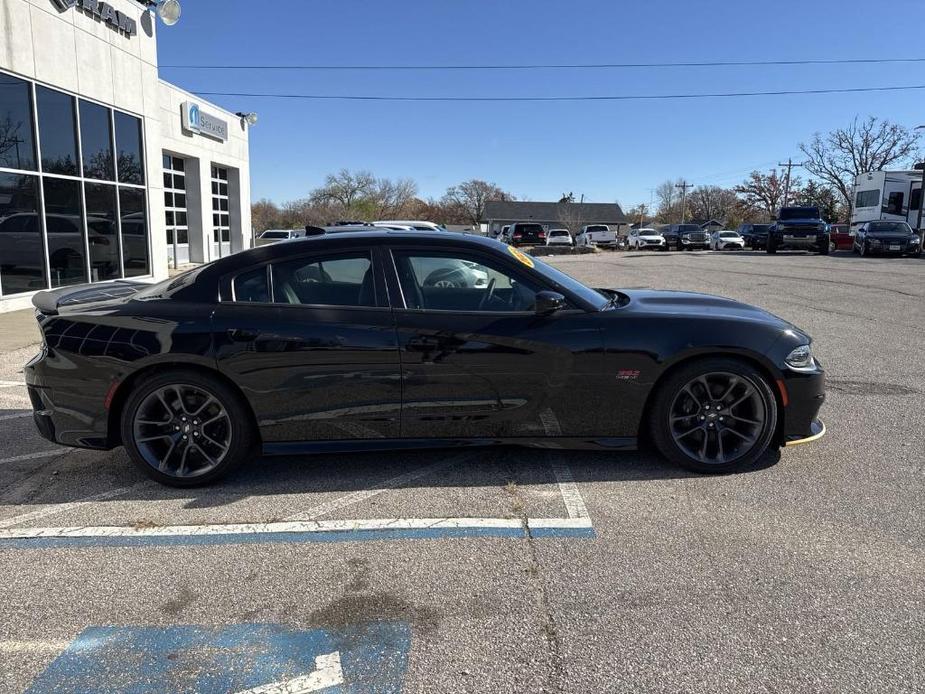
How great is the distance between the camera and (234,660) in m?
2.48

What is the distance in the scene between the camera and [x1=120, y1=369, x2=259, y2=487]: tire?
4004 mm

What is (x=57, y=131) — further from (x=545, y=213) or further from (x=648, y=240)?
(x=545, y=213)

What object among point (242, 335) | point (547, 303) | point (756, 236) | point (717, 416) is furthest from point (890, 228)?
point (242, 335)

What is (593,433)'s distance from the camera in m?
4.14

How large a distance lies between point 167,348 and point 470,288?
184 cm

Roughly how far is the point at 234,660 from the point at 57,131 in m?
13.4

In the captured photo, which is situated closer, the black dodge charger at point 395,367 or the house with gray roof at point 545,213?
the black dodge charger at point 395,367

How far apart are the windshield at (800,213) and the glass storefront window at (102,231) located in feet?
99.5

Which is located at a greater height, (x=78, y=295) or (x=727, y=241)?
(x=727, y=241)

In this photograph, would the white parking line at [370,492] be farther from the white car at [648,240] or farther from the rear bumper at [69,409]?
the white car at [648,240]

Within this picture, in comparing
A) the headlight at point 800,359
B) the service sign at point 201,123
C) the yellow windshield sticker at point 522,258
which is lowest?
the headlight at point 800,359

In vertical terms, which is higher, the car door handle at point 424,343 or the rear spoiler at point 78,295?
the rear spoiler at point 78,295

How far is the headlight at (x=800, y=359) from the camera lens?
4.14m

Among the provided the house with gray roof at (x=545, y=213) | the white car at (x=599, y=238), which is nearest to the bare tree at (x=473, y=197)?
the house with gray roof at (x=545, y=213)
